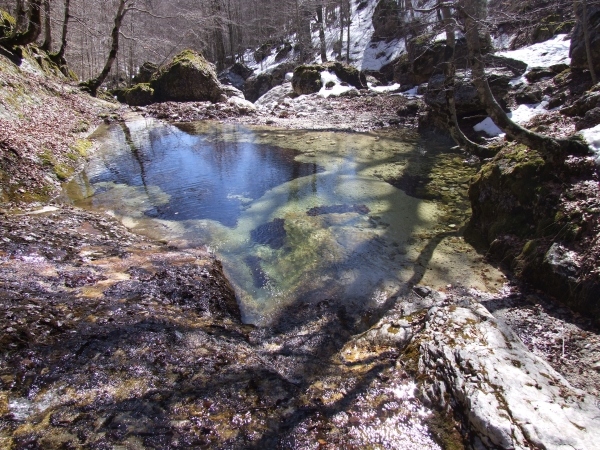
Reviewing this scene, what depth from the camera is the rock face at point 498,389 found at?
2244 millimetres

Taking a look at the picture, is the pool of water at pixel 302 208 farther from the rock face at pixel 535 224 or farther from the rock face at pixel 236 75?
the rock face at pixel 236 75

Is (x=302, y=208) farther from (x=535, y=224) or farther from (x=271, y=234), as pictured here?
(x=535, y=224)

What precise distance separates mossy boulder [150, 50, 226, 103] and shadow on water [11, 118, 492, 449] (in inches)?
842

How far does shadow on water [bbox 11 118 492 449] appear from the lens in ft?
7.75

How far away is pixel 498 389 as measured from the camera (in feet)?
8.39

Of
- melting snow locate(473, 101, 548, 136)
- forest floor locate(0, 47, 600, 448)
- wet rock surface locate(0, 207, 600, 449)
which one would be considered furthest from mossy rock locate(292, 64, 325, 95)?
wet rock surface locate(0, 207, 600, 449)

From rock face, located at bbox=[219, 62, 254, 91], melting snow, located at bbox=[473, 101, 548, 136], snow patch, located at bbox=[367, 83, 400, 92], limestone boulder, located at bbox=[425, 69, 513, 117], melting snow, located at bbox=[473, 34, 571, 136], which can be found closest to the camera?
melting snow, located at bbox=[473, 101, 548, 136]

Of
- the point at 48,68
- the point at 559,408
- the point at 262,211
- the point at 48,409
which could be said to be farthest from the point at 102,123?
the point at 559,408

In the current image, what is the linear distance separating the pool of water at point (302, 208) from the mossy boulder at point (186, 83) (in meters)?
10.2

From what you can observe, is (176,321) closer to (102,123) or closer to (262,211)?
(262,211)

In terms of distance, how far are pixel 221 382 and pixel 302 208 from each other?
5.04 metres

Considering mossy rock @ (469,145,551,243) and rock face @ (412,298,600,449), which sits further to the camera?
mossy rock @ (469,145,551,243)

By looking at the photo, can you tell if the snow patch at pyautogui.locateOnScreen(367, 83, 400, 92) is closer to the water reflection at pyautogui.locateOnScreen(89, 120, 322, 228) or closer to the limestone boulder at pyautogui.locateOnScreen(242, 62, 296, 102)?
the limestone boulder at pyautogui.locateOnScreen(242, 62, 296, 102)

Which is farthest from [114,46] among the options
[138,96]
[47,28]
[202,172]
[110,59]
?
[202,172]
